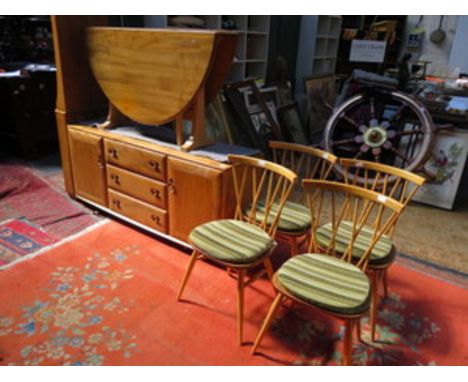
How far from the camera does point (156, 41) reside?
214 cm

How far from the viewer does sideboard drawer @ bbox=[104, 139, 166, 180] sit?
229 centimetres

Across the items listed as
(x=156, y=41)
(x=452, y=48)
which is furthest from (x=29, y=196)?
(x=452, y=48)

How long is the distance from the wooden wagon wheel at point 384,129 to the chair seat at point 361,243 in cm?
132

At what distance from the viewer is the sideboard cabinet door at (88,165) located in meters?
2.62

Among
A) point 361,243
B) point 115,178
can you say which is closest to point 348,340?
point 361,243

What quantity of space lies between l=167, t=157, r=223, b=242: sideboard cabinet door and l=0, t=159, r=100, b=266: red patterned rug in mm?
810

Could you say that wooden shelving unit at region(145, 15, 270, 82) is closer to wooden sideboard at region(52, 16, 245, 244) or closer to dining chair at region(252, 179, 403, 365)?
wooden sideboard at region(52, 16, 245, 244)

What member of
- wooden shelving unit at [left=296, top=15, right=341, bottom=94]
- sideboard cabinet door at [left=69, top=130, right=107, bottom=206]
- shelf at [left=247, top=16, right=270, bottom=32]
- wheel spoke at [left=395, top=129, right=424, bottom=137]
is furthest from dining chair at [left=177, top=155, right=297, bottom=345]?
wooden shelving unit at [left=296, top=15, right=341, bottom=94]

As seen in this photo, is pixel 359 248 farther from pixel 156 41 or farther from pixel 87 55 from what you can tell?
pixel 87 55

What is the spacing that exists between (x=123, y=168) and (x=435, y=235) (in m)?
2.23

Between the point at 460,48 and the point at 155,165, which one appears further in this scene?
the point at 460,48

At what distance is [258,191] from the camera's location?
2.02 m

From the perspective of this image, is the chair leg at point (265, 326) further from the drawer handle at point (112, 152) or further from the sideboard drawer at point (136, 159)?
the drawer handle at point (112, 152)

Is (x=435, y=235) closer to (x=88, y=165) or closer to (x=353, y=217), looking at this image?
(x=353, y=217)
